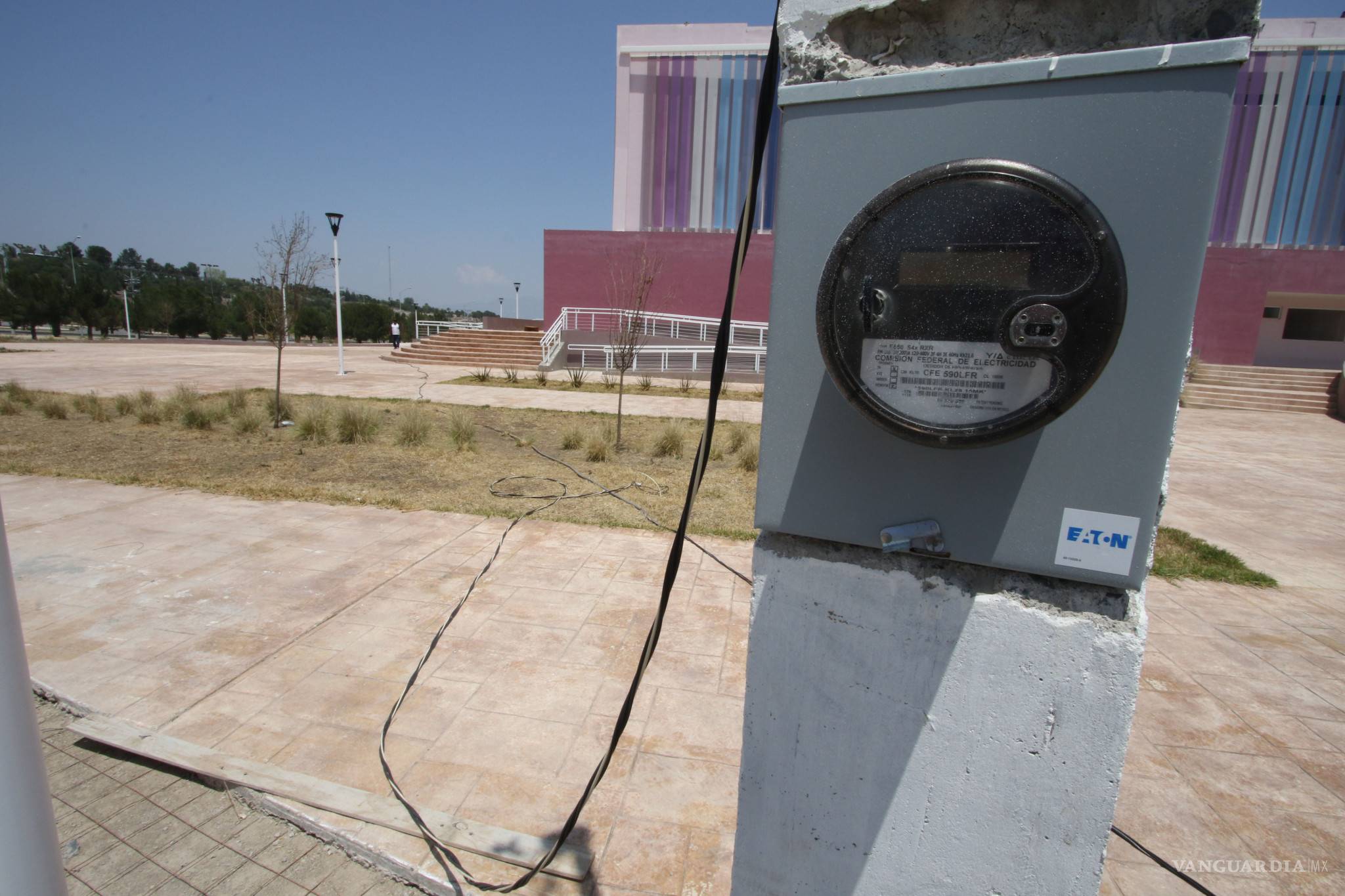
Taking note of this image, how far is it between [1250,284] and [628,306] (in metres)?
23.9

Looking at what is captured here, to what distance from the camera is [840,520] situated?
1.25m

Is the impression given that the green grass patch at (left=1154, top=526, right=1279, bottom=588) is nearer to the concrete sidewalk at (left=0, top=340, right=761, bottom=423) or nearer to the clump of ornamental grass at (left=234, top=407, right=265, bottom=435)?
the concrete sidewalk at (left=0, top=340, right=761, bottom=423)

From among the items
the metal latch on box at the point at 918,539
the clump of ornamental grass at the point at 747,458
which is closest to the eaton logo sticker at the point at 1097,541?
the metal latch on box at the point at 918,539

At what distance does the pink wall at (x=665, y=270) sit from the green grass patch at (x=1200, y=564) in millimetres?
20798

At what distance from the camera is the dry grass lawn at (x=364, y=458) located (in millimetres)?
6996

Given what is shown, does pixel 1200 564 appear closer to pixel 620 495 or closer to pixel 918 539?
pixel 620 495

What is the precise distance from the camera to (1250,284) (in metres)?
23.8

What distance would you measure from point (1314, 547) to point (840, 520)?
8250 mm

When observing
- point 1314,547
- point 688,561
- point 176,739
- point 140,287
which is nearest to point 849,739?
point 176,739

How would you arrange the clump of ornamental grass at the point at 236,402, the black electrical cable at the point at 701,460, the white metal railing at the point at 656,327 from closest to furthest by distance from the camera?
the black electrical cable at the point at 701,460
the clump of ornamental grass at the point at 236,402
the white metal railing at the point at 656,327

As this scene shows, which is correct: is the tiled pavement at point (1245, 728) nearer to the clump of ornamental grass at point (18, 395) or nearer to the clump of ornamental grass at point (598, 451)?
the clump of ornamental grass at point (598, 451)

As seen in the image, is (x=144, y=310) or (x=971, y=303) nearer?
(x=971, y=303)

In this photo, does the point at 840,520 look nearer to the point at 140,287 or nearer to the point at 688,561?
the point at 688,561

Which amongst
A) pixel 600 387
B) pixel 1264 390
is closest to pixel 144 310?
pixel 600 387
